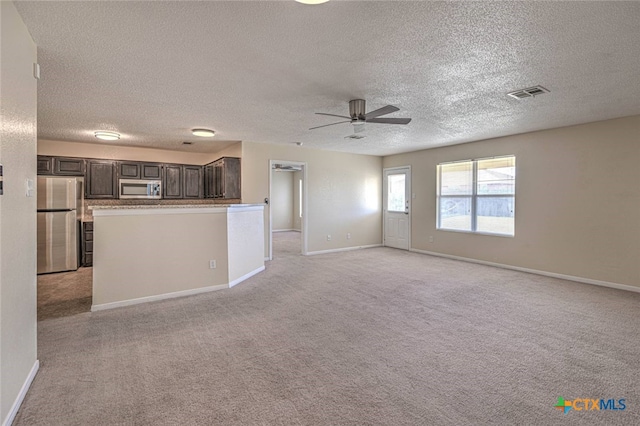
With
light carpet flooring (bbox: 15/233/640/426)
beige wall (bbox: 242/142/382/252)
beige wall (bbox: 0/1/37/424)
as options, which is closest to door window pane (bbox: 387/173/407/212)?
beige wall (bbox: 242/142/382/252)

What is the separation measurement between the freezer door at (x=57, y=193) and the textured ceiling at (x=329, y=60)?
1433mm

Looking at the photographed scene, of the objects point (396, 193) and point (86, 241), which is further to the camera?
point (396, 193)

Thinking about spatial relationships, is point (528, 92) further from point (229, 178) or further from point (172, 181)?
point (172, 181)

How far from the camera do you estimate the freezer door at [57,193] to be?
5.41 meters

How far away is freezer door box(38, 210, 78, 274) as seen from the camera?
5418mm

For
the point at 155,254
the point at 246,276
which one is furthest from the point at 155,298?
the point at 246,276

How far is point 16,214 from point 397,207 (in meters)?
7.46

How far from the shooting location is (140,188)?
6.62m

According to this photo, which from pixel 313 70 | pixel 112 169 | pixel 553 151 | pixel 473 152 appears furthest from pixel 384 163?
pixel 112 169

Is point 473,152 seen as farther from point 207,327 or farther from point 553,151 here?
point 207,327

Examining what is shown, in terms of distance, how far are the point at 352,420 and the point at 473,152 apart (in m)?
5.99

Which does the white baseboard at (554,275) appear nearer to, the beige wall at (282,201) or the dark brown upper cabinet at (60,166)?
the beige wall at (282,201)

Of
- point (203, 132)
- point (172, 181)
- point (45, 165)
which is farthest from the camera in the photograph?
point (172, 181)

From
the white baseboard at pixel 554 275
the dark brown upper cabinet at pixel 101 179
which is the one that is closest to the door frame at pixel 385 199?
the white baseboard at pixel 554 275
